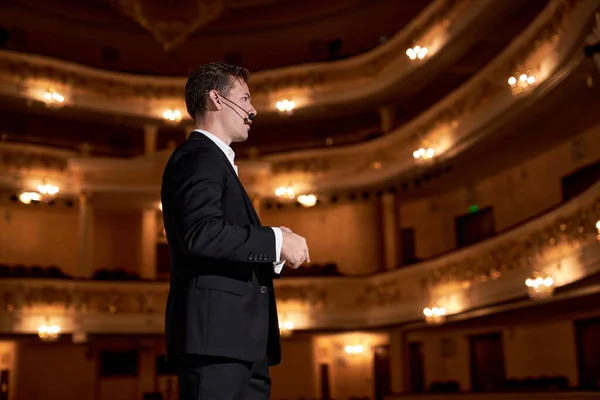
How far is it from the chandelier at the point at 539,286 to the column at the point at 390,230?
24.8 ft

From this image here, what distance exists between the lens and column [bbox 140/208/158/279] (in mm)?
23078

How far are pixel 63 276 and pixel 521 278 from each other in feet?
38.2

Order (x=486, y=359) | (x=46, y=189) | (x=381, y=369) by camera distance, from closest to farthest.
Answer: (x=486, y=359) < (x=46, y=189) < (x=381, y=369)

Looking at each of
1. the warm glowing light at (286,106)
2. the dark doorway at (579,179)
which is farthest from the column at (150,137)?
the dark doorway at (579,179)

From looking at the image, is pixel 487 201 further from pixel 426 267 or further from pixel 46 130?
pixel 46 130

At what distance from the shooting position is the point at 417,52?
20.1m

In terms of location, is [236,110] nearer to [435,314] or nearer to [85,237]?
[435,314]

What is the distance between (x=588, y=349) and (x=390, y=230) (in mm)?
7064

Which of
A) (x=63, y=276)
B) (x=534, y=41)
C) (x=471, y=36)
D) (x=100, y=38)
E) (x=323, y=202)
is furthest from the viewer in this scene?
(x=100, y=38)

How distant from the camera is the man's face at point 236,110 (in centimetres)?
300

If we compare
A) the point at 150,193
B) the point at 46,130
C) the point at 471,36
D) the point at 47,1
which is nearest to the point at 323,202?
the point at 150,193

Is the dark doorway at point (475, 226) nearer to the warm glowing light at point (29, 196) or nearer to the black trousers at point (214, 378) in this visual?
the warm glowing light at point (29, 196)

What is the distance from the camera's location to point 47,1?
24578 mm

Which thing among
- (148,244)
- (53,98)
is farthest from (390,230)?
(53,98)
